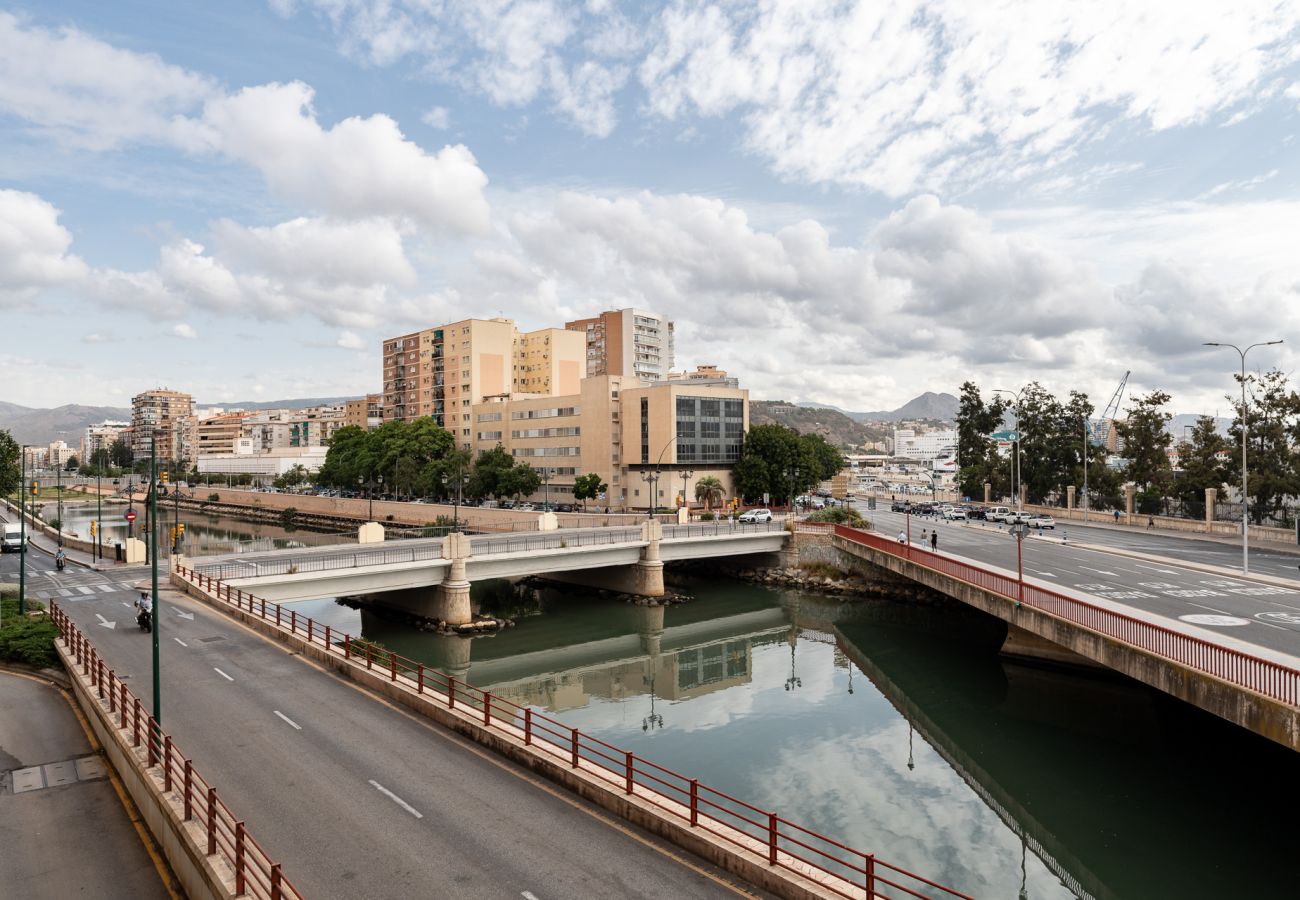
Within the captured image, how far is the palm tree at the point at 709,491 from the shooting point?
337 feet

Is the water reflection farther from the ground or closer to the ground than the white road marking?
closer to the ground

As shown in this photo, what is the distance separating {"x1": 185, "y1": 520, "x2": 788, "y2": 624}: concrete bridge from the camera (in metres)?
42.3

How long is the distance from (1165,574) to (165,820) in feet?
147

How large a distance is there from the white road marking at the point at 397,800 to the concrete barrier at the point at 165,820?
3.47 meters

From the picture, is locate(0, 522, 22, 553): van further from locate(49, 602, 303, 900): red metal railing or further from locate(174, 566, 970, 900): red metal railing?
locate(49, 602, 303, 900): red metal railing

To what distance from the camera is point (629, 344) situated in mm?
164625

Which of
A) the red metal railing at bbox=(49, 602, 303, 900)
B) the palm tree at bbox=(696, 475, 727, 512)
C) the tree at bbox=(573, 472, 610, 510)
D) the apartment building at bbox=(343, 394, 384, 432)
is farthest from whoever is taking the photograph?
the apartment building at bbox=(343, 394, 384, 432)

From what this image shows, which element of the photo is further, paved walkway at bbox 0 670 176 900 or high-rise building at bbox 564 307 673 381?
high-rise building at bbox 564 307 673 381

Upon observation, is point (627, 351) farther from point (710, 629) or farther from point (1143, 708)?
point (1143, 708)

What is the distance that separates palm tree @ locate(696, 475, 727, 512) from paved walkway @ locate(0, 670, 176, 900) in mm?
83343

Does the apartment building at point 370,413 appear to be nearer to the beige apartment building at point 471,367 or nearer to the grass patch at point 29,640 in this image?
the beige apartment building at point 471,367

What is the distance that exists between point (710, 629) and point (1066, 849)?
30.7 m

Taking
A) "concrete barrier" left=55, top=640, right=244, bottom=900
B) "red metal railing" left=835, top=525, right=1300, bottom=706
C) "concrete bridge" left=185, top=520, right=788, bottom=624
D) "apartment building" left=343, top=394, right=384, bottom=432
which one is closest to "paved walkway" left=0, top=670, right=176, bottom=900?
"concrete barrier" left=55, top=640, right=244, bottom=900

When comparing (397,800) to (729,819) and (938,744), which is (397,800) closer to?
(729,819)
